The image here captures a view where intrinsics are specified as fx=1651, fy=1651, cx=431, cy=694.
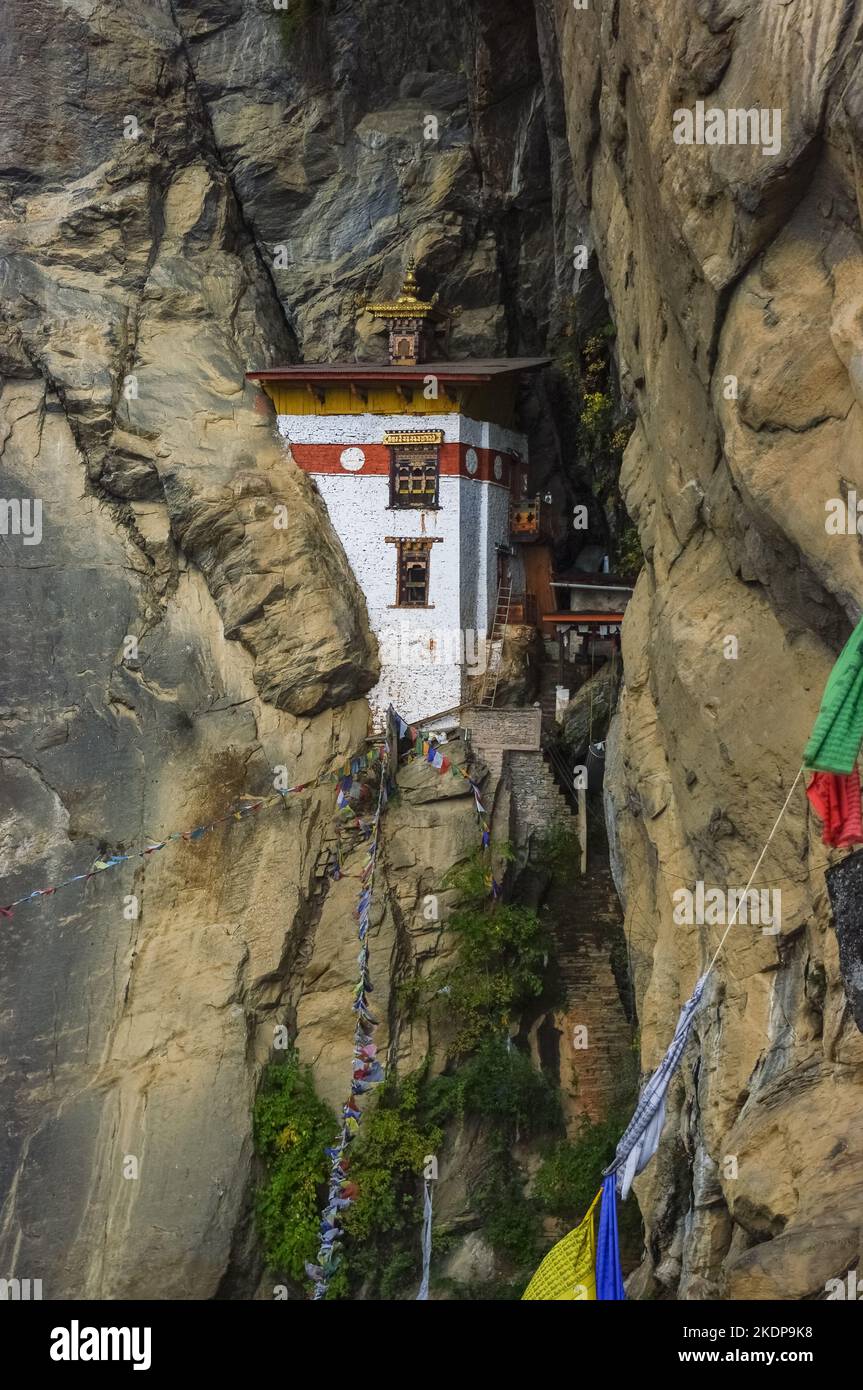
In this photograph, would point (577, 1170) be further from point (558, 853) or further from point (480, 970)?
point (558, 853)

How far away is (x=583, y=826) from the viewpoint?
107ft

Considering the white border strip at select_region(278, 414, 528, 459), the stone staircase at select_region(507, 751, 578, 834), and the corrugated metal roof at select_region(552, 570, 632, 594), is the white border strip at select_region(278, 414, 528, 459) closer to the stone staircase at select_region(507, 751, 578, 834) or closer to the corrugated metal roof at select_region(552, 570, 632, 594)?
the corrugated metal roof at select_region(552, 570, 632, 594)

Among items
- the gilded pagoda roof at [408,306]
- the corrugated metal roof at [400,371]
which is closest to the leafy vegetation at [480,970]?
the corrugated metal roof at [400,371]

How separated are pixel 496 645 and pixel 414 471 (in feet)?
12.9

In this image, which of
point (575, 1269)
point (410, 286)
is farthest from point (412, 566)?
point (575, 1269)

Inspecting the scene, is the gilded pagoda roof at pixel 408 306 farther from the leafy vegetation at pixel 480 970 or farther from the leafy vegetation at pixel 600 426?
the leafy vegetation at pixel 480 970

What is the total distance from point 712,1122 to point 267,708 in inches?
585

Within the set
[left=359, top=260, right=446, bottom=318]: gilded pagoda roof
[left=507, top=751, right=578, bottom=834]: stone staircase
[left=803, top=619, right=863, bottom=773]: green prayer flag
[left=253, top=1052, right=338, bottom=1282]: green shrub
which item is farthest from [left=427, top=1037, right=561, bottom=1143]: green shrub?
[left=803, top=619, right=863, bottom=773]: green prayer flag

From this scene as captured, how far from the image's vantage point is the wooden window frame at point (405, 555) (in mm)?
33562

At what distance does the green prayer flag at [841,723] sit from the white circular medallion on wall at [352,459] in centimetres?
2143

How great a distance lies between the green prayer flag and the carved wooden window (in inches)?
814

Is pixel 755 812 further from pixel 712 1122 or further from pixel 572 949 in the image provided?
pixel 572 949

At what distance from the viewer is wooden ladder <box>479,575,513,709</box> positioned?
33469 millimetres

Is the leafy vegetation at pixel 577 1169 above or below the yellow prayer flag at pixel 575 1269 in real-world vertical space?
above
